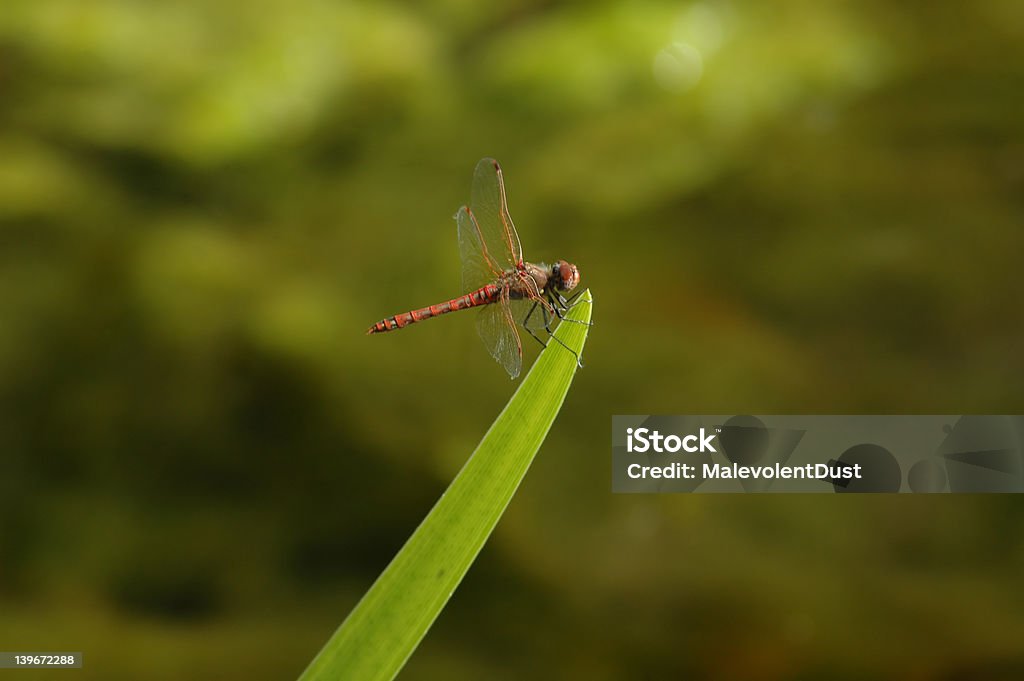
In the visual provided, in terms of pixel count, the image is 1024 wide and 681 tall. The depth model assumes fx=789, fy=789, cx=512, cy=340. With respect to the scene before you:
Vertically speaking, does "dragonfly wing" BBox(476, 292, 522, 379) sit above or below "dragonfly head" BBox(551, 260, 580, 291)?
below

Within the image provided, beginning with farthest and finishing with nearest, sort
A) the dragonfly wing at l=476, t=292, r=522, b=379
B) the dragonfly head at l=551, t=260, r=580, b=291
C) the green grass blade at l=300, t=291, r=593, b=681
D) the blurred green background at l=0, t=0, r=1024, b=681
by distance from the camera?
the blurred green background at l=0, t=0, r=1024, b=681
the dragonfly head at l=551, t=260, r=580, b=291
the dragonfly wing at l=476, t=292, r=522, b=379
the green grass blade at l=300, t=291, r=593, b=681

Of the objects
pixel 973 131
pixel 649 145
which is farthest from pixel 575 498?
pixel 973 131

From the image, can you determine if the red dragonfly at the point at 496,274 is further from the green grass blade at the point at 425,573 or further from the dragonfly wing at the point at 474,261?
the green grass blade at the point at 425,573

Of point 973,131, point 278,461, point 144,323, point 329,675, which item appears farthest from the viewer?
point 973,131

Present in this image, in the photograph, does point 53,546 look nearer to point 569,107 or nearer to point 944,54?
point 569,107

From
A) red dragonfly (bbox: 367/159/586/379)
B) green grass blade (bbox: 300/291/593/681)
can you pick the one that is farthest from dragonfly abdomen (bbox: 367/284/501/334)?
green grass blade (bbox: 300/291/593/681)

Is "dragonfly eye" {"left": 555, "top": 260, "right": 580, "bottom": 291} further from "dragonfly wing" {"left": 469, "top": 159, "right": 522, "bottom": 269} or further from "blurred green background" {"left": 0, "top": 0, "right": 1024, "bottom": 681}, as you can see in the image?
"blurred green background" {"left": 0, "top": 0, "right": 1024, "bottom": 681}
